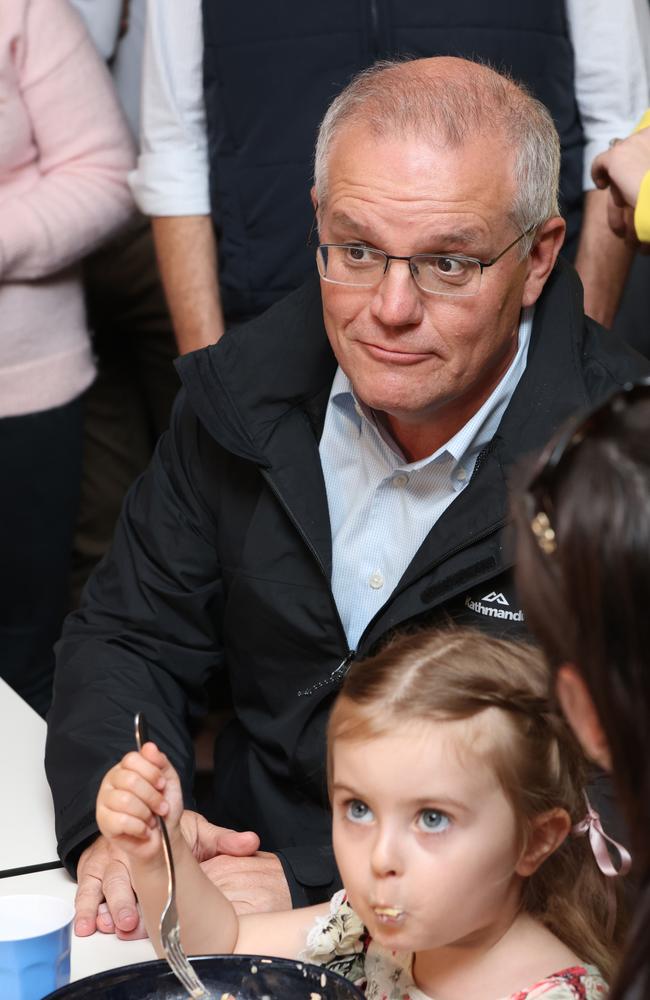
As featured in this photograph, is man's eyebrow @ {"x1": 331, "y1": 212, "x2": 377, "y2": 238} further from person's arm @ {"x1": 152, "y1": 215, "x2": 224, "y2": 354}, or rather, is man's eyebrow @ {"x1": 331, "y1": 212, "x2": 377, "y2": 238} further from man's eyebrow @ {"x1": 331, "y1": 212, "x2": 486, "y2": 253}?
person's arm @ {"x1": 152, "y1": 215, "x2": 224, "y2": 354}

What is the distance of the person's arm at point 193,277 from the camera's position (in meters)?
2.60

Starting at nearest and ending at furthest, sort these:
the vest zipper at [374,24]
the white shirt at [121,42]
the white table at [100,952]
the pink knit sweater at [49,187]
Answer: the white table at [100,952] < the vest zipper at [374,24] < the pink knit sweater at [49,187] < the white shirt at [121,42]

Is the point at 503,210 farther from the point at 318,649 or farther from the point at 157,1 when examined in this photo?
the point at 157,1

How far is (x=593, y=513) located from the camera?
78 cm

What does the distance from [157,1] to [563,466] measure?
1.97 meters

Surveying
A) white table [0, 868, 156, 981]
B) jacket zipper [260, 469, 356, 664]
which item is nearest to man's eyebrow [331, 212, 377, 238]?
jacket zipper [260, 469, 356, 664]

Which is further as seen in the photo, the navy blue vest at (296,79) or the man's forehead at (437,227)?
the navy blue vest at (296,79)

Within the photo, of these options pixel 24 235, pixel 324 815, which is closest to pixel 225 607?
pixel 324 815

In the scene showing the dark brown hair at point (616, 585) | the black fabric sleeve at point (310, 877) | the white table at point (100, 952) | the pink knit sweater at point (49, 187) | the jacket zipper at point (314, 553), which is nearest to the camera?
the dark brown hair at point (616, 585)

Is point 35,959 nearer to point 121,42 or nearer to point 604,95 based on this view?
point 604,95

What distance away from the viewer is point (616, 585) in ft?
2.53

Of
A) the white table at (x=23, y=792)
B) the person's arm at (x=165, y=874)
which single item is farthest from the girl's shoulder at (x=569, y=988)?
the white table at (x=23, y=792)

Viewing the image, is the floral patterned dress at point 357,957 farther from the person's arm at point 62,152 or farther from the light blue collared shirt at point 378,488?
the person's arm at point 62,152

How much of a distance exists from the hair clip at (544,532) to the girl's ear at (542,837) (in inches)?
17.5
